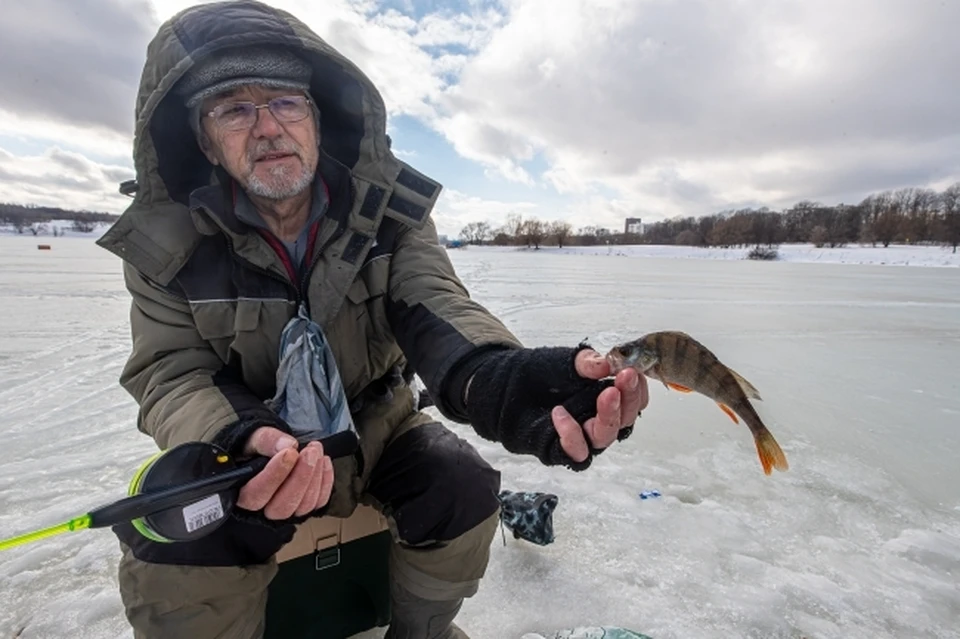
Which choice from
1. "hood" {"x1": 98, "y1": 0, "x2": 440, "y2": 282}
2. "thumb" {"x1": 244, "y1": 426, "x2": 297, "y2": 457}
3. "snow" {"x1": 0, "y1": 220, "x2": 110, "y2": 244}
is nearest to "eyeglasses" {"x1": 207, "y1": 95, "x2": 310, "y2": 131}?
"hood" {"x1": 98, "y1": 0, "x2": 440, "y2": 282}

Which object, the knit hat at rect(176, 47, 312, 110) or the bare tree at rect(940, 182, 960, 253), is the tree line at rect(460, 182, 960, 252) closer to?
the bare tree at rect(940, 182, 960, 253)

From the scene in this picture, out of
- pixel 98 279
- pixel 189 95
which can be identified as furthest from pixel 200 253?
pixel 98 279

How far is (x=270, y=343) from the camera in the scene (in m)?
1.80

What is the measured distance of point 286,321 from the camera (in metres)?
1.80

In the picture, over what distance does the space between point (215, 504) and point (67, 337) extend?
6484 millimetres

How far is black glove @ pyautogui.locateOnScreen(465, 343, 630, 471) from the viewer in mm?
1313

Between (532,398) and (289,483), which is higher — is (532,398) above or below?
above

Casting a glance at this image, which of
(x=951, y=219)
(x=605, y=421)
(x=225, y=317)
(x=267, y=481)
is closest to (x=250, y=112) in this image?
(x=225, y=317)

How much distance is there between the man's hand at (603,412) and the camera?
1.19 m

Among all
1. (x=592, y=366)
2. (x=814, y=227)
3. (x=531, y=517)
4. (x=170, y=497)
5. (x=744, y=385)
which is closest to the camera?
(x=170, y=497)

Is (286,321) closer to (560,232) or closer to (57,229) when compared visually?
(560,232)

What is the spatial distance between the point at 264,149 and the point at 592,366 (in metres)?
1.42

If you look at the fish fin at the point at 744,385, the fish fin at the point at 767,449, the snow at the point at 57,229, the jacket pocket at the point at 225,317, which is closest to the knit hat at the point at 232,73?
the jacket pocket at the point at 225,317

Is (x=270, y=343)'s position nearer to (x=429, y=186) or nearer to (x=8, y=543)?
(x=429, y=186)
